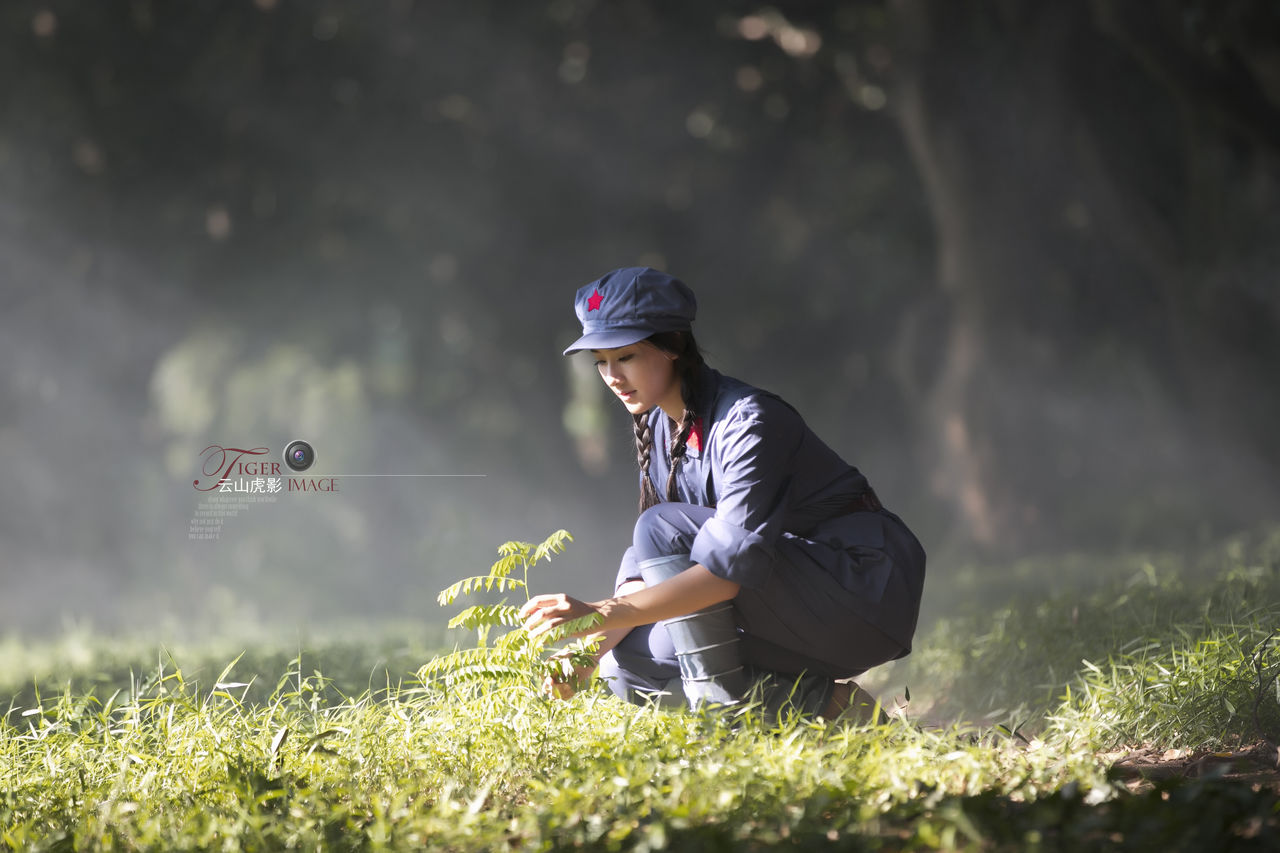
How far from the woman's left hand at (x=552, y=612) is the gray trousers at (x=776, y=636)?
31 cm

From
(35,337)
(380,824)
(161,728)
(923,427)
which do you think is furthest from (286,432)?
(380,824)

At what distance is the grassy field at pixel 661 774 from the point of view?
1760mm

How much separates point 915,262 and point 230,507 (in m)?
7.71

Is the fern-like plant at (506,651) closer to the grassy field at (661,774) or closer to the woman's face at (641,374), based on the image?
the grassy field at (661,774)

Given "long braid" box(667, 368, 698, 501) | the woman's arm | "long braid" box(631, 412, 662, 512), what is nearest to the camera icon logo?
"long braid" box(631, 412, 662, 512)

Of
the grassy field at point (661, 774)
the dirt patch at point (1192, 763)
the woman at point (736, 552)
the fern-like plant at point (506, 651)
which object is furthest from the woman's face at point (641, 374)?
the dirt patch at point (1192, 763)

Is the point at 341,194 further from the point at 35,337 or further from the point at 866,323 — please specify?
the point at 866,323

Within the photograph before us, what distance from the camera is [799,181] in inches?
428

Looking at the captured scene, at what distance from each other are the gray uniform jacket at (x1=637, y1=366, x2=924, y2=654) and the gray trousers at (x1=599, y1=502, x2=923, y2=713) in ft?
0.04

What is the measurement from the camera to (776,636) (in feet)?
8.49

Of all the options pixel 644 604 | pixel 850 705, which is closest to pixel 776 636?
pixel 850 705

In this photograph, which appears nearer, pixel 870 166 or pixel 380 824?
pixel 380 824

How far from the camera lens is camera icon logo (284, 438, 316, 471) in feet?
13.8

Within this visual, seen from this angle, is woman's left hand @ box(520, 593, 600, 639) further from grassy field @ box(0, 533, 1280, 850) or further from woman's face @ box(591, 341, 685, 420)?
woman's face @ box(591, 341, 685, 420)
